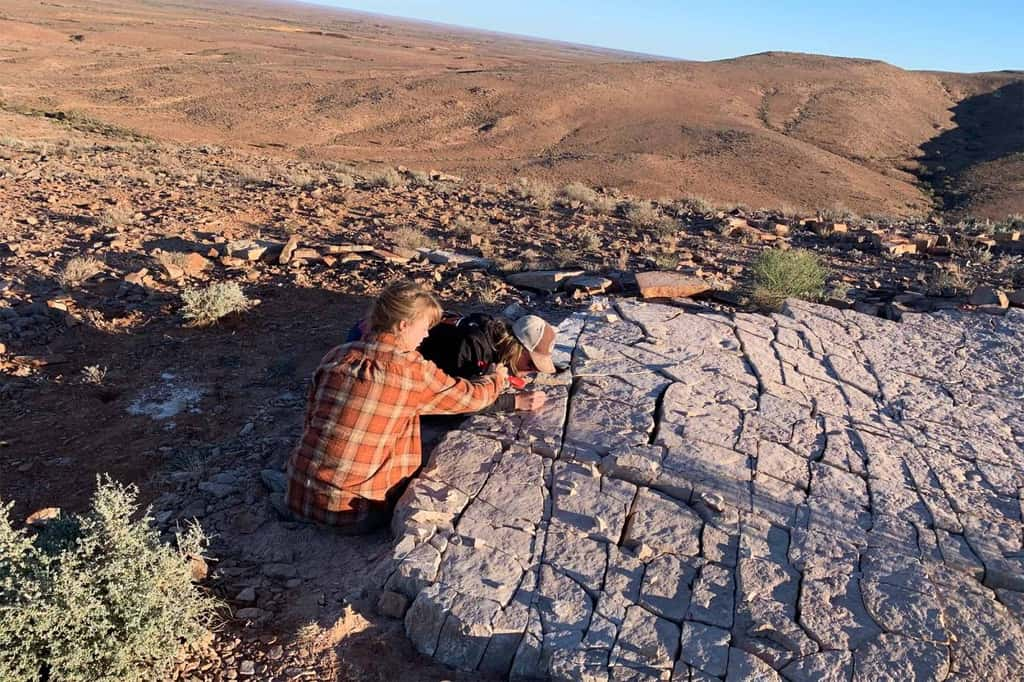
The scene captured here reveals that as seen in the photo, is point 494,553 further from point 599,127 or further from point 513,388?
point 599,127

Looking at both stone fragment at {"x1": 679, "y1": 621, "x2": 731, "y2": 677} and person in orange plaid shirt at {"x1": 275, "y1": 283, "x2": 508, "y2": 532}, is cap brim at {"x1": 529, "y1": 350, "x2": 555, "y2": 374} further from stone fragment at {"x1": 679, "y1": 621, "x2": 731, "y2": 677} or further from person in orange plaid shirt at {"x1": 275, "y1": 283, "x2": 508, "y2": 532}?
stone fragment at {"x1": 679, "y1": 621, "x2": 731, "y2": 677}

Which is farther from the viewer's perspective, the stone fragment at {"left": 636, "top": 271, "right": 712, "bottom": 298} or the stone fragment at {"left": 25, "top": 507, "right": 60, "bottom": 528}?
the stone fragment at {"left": 636, "top": 271, "right": 712, "bottom": 298}

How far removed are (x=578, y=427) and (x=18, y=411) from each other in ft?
12.7

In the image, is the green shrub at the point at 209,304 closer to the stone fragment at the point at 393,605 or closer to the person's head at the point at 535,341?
the person's head at the point at 535,341

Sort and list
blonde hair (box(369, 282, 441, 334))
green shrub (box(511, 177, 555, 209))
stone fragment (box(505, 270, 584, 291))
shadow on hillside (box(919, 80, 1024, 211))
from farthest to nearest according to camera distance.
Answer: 1. shadow on hillside (box(919, 80, 1024, 211))
2. green shrub (box(511, 177, 555, 209))
3. stone fragment (box(505, 270, 584, 291))
4. blonde hair (box(369, 282, 441, 334))

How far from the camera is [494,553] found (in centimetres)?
332

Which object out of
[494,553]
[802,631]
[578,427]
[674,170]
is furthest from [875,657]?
[674,170]

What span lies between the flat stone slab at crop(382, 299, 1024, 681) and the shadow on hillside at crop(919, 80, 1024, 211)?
71.8ft

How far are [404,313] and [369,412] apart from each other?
0.47m

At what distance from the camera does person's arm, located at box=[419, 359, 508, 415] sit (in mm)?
3451

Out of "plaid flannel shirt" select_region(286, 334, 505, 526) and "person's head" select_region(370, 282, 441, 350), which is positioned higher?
"person's head" select_region(370, 282, 441, 350)

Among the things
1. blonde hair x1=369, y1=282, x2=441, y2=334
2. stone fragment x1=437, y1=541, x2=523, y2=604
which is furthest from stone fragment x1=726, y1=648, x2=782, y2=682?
blonde hair x1=369, y1=282, x2=441, y2=334

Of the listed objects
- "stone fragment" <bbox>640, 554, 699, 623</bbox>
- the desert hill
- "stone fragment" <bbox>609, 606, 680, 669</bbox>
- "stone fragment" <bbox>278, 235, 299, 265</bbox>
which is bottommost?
the desert hill

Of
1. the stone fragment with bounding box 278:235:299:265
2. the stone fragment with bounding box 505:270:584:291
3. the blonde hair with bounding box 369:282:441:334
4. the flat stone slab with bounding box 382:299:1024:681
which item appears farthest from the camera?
the stone fragment with bounding box 278:235:299:265
